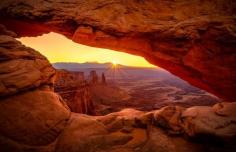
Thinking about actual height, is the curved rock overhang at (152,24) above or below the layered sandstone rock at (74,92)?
above

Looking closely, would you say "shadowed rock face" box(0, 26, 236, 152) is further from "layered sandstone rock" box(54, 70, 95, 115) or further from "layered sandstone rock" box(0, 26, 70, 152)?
"layered sandstone rock" box(54, 70, 95, 115)

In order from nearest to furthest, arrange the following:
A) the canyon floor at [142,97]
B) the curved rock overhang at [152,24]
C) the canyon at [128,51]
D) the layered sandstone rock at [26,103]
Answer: the layered sandstone rock at [26,103] < the canyon at [128,51] < the curved rock overhang at [152,24] < the canyon floor at [142,97]

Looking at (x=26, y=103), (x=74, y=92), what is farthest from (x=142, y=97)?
(x=26, y=103)

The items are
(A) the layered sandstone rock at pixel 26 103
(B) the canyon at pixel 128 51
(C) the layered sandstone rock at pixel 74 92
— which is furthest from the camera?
(C) the layered sandstone rock at pixel 74 92

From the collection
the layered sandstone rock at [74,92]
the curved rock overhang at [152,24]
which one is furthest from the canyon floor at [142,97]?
the curved rock overhang at [152,24]

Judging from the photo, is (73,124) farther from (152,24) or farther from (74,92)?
(74,92)

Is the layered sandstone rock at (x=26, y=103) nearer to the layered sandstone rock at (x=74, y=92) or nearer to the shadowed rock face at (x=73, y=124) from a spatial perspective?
the shadowed rock face at (x=73, y=124)
